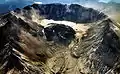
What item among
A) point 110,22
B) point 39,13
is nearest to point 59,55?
point 110,22

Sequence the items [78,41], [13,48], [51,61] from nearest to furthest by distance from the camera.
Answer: [13,48] → [51,61] → [78,41]

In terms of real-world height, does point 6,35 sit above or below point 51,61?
above

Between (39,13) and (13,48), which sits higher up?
(13,48)

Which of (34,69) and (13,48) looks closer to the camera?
(34,69)

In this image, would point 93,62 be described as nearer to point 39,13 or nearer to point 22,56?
point 22,56

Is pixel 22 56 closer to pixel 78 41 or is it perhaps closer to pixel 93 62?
pixel 93 62

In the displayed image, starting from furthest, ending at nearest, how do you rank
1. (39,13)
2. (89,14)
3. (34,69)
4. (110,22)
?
(39,13), (89,14), (110,22), (34,69)

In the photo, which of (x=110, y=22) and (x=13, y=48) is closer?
(x=13, y=48)

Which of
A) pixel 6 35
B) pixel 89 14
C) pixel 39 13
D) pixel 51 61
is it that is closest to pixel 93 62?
pixel 51 61

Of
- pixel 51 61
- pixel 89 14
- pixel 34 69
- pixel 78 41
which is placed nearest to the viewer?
pixel 34 69
